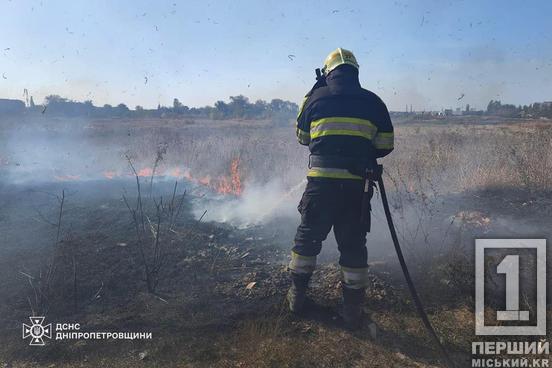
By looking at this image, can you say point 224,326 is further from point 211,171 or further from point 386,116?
point 211,171

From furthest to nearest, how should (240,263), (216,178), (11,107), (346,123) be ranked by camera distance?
(11,107)
(216,178)
(240,263)
(346,123)

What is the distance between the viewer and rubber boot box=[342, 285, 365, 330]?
357 centimetres

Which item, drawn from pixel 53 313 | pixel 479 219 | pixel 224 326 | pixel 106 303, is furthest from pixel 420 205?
pixel 53 313

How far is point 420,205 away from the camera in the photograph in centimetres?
686

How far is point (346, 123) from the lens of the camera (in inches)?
140

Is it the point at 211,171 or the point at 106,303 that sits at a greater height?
the point at 211,171

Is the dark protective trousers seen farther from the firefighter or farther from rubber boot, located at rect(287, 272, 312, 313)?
rubber boot, located at rect(287, 272, 312, 313)

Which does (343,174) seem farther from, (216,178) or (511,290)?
(216,178)

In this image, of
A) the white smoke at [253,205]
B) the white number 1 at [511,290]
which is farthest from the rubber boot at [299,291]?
the white smoke at [253,205]

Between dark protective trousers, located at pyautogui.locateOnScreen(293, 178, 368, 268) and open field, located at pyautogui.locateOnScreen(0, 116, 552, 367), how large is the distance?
678mm

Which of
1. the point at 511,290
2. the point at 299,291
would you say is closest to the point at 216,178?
the point at 299,291

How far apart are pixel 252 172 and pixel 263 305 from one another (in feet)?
22.0

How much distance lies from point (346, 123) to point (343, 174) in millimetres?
506

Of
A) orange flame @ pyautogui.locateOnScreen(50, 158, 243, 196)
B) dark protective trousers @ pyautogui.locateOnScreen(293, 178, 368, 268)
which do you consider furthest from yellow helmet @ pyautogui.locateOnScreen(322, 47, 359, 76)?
orange flame @ pyautogui.locateOnScreen(50, 158, 243, 196)
